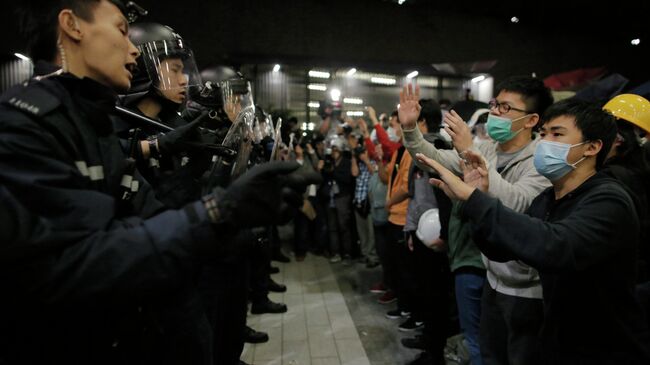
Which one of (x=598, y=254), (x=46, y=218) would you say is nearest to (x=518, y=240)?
(x=598, y=254)

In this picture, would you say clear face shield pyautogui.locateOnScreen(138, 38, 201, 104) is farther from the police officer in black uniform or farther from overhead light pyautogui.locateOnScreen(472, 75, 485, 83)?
overhead light pyautogui.locateOnScreen(472, 75, 485, 83)

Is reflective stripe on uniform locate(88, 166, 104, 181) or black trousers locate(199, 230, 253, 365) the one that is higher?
reflective stripe on uniform locate(88, 166, 104, 181)

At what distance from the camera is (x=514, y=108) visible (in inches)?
99.6

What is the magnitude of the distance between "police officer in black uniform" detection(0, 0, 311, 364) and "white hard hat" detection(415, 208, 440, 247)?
2213 mm

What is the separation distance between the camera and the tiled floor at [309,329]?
351 centimetres

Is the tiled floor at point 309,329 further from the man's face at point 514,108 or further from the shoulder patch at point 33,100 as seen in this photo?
the shoulder patch at point 33,100

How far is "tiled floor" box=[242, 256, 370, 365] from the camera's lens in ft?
11.5

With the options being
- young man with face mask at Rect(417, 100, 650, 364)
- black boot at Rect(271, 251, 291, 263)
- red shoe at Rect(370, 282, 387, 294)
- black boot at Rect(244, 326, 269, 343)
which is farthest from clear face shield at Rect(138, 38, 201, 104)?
black boot at Rect(271, 251, 291, 263)

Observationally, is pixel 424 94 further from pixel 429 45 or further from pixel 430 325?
pixel 430 325

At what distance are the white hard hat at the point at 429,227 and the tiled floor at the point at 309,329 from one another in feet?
3.65

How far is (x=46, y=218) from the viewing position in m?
0.97

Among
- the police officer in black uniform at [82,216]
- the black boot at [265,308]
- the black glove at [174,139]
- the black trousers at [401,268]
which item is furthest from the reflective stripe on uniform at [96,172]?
the black boot at [265,308]

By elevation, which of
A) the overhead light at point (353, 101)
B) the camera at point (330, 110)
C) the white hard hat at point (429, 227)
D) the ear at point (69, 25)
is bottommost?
the white hard hat at point (429, 227)

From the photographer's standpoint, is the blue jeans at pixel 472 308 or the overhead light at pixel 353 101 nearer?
the blue jeans at pixel 472 308
